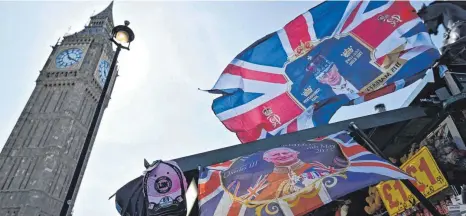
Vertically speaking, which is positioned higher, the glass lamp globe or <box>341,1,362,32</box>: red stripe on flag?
the glass lamp globe

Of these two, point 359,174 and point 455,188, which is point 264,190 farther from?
point 455,188

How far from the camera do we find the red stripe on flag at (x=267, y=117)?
6637 mm

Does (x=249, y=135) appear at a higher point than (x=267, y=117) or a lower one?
lower

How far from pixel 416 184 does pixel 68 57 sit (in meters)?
77.6

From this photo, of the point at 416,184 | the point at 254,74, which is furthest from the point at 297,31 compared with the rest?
the point at 416,184

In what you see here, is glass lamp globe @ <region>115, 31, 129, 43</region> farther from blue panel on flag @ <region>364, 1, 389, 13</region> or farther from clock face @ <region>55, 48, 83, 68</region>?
clock face @ <region>55, 48, 83, 68</region>

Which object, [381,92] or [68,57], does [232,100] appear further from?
[68,57]

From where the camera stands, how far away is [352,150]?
4.32m

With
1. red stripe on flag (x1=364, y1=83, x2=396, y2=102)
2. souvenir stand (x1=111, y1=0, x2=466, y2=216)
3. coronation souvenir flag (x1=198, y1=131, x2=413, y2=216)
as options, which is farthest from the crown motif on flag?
coronation souvenir flag (x1=198, y1=131, x2=413, y2=216)

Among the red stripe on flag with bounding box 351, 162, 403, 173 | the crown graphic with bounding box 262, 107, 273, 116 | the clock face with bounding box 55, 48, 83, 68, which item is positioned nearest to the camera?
the red stripe on flag with bounding box 351, 162, 403, 173

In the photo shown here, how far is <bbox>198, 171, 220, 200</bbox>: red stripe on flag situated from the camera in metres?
4.62

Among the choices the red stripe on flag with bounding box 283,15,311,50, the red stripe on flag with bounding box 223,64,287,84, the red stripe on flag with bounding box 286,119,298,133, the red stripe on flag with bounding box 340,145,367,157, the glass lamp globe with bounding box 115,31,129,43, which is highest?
the glass lamp globe with bounding box 115,31,129,43

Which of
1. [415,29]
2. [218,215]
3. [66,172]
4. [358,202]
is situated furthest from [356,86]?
[66,172]

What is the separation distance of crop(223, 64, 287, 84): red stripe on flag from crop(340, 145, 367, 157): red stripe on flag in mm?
2742
